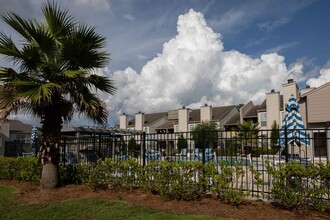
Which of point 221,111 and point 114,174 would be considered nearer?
point 114,174

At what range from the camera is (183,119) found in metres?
53.6

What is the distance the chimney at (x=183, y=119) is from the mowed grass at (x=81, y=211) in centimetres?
4564

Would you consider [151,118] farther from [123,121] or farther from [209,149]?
[209,149]

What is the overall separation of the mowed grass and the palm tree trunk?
119cm

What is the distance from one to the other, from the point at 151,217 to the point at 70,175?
190 inches

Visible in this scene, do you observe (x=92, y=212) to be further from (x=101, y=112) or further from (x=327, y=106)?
(x=327, y=106)

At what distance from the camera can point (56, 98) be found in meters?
9.04

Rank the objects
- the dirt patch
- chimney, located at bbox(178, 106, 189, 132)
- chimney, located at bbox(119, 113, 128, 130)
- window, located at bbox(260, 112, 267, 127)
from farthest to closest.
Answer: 1. chimney, located at bbox(119, 113, 128, 130)
2. chimney, located at bbox(178, 106, 189, 132)
3. window, located at bbox(260, 112, 267, 127)
4. the dirt patch

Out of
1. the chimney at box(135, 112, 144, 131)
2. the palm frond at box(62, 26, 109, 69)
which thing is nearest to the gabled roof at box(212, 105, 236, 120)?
the chimney at box(135, 112, 144, 131)

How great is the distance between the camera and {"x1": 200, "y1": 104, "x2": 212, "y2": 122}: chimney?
51197 millimetres

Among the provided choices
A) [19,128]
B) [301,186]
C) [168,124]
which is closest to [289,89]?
[168,124]

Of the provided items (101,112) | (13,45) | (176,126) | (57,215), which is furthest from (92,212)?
(176,126)

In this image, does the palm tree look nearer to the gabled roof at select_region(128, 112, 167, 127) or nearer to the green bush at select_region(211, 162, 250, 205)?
the green bush at select_region(211, 162, 250, 205)

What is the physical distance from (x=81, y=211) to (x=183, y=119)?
154ft
